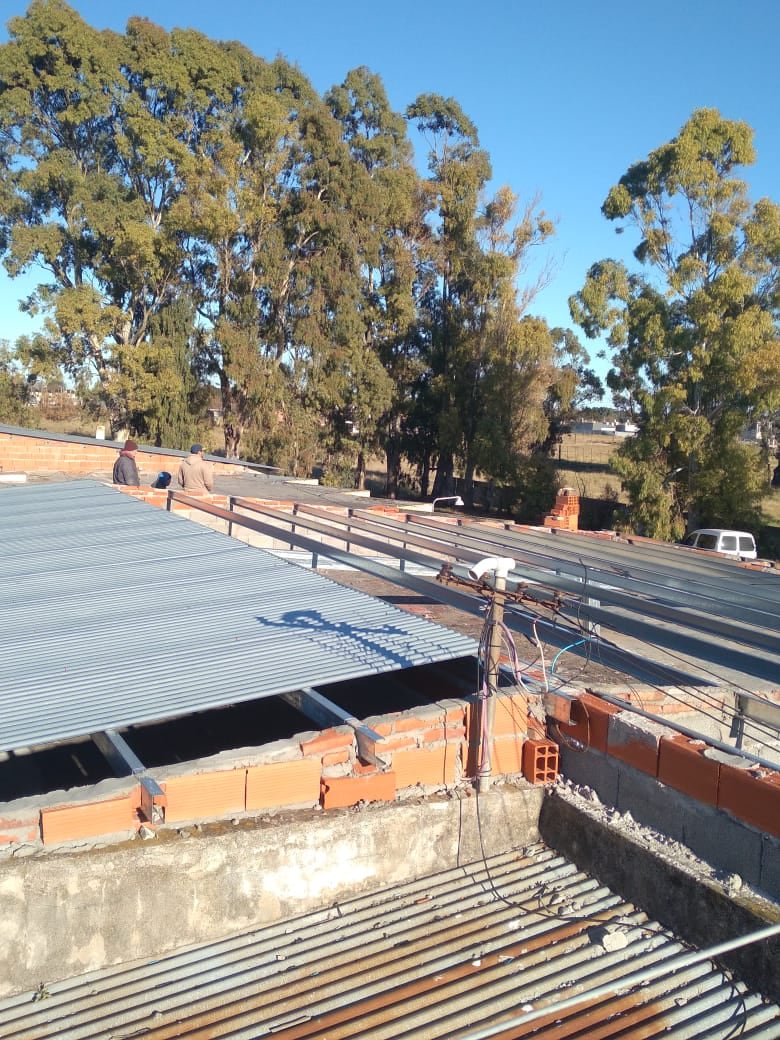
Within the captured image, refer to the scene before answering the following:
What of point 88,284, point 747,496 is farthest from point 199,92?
point 747,496

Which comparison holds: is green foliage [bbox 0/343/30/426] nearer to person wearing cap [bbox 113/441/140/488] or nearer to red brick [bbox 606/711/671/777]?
person wearing cap [bbox 113/441/140/488]

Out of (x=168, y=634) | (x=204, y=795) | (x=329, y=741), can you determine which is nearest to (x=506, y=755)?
(x=329, y=741)

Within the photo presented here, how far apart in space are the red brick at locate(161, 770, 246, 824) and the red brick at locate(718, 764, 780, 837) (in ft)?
6.71

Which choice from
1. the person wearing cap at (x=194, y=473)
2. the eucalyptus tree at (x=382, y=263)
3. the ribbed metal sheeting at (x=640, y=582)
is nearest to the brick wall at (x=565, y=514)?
the ribbed metal sheeting at (x=640, y=582)

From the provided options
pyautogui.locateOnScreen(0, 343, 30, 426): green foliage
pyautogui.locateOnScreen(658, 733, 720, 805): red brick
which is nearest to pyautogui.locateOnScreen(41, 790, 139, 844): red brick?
pyautogui.locateOnScreen(658, 733, 720, 805): red brick

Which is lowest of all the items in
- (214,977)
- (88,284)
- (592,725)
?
(214,977)

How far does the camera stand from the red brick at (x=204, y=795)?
142 inches

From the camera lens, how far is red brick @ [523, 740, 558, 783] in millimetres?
4480

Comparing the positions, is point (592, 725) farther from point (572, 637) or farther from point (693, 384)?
point (693, 384)

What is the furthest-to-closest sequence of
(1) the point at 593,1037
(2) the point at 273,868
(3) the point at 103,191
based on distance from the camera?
(3) the point at 103,191 < (2) the point at 273,868 < (1) the point at 593,1037

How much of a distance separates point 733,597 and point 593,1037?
5258mm

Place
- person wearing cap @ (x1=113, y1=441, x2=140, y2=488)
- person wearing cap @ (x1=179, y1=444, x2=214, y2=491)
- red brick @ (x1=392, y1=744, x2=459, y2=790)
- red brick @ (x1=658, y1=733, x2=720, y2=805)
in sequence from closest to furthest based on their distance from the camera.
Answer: red brick @ (x1=658, y1=733, x2=720, y2=805), red brick @ (x1=392, y1=744, x2=459, y2=790), person wearing cap @ (x1=179, y1=444, x2=214, y2=491), person wearing cap @ (x1=113, y1=441, x2=140, y2=488)

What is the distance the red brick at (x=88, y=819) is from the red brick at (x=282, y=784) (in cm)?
51

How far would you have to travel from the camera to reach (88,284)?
2956 centimetres
